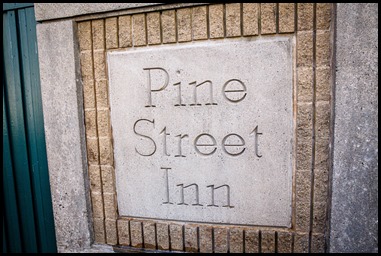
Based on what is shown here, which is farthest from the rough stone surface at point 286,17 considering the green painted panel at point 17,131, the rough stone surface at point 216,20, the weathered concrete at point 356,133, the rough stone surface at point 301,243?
the green painted panel at point 17,131

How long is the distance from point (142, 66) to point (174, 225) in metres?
1.22

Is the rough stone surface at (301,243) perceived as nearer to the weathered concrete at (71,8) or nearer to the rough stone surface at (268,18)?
the rough stone surface at (268,18)

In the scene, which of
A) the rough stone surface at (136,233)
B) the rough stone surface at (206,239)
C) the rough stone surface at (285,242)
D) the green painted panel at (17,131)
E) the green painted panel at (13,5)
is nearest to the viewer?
the rough stone surface at (285,242)

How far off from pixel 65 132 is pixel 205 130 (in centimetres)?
110

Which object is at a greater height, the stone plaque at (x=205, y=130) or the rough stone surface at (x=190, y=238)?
the stone plaque at (x=205, y=130)

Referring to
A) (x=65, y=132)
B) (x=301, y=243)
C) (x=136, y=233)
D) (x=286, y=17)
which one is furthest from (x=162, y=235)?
(x=286, y=17)

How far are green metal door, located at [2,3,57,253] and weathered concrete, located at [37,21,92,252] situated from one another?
27 cm

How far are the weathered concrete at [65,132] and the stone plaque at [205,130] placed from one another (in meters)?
0.29

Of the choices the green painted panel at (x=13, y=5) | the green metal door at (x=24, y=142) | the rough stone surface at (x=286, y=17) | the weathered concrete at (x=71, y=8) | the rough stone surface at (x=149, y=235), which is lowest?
the rough stone surface at (x=149, y=235)

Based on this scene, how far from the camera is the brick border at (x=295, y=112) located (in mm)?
1479

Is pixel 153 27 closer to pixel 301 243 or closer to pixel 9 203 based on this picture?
pixel 301 243

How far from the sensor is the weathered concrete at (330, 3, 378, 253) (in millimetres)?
1391

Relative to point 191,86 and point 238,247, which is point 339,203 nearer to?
point 238,247

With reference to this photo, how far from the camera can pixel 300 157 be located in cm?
154
